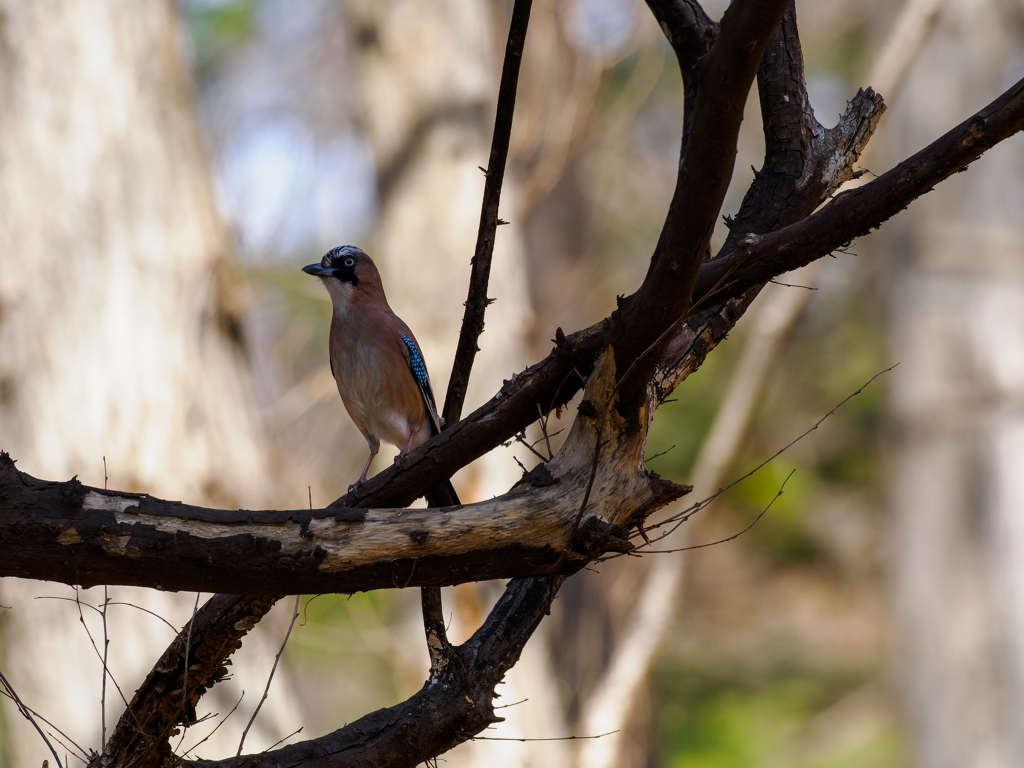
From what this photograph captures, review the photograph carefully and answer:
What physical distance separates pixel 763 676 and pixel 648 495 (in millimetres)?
13721

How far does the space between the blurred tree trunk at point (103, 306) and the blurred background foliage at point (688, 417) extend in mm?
1715

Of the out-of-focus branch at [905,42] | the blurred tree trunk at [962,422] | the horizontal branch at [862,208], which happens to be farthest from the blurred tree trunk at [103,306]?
the blurred tree trunk at [962,422]

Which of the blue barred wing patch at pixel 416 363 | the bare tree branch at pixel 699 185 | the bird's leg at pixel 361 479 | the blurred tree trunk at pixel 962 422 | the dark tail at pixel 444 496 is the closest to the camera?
the bare tree branch at pixel 699 185

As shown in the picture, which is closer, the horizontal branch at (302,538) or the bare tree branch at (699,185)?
the bare tree branch at (699,185)

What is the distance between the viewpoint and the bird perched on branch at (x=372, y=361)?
15.5 ft

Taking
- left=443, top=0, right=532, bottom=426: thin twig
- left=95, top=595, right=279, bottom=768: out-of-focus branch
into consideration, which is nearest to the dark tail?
left=443, top=0, right=532, bottom=426: thin twig

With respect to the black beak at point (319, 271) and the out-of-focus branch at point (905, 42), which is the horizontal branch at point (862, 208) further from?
the out-of-focus branch at point (905, 42)

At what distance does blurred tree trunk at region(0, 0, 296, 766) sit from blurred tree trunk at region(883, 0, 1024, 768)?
24.9 ft

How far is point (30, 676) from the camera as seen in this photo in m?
4.90

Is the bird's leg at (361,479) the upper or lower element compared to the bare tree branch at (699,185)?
upper

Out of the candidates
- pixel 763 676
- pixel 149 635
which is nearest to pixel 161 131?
pixel 149 635

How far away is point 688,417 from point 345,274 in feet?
31.0

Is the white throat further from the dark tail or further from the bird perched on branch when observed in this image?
the dark tail

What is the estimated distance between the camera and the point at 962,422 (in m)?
9.53
